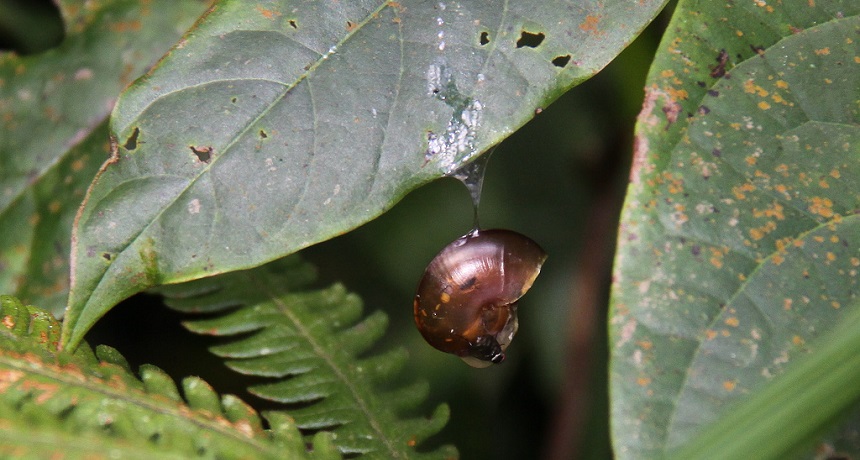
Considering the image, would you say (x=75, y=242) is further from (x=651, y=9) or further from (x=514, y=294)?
(x=651, y=9)

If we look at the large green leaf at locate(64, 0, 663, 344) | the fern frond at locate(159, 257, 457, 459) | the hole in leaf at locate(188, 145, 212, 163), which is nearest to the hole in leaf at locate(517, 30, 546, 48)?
the large green leaf at locate(64, 0, 663, 344)

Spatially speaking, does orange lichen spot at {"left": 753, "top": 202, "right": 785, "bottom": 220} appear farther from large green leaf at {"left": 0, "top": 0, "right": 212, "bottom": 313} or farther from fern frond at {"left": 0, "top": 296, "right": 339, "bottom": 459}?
large green leaf at {"left": 0, "top": 0, "right": 212, "bottom": 313}

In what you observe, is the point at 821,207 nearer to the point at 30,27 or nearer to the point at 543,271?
the point at 543,271

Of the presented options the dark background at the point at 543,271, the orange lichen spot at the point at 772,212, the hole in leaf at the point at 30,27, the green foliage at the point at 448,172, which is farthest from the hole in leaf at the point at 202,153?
the hole in leaf at the point at 30,27

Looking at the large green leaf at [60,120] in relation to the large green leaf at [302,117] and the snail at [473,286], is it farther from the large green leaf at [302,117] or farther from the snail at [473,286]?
the snail at [473,286]

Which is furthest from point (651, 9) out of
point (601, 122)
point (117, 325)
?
point (117, 325)

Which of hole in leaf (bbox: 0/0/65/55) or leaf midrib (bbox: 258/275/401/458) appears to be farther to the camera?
hole in leaf (bbox: 0/0/65/55)
